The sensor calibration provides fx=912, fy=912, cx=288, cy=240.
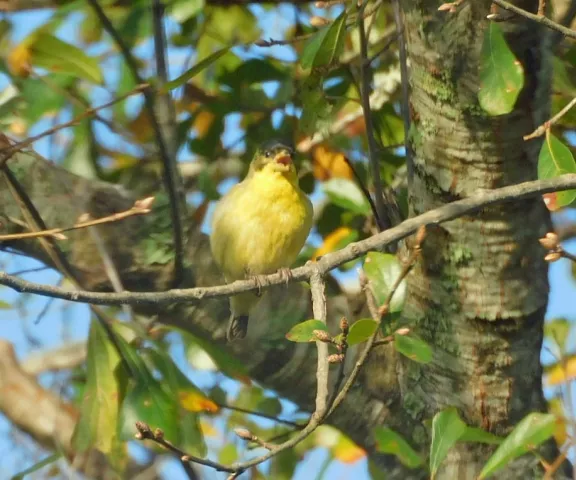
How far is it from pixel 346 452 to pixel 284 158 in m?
1.17

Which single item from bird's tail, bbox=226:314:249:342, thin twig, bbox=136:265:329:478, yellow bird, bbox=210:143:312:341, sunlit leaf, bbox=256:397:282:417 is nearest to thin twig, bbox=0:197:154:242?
thin twig, bbox=136:265:329:478

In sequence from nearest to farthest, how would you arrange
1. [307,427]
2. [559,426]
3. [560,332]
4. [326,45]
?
[307,427]
[326,45]
[560,332]
[559,426]

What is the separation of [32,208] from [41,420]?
2.38m

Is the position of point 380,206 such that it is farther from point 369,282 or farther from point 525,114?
point 369,282

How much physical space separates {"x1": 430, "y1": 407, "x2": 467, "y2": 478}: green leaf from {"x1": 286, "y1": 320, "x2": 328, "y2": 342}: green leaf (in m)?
0.52

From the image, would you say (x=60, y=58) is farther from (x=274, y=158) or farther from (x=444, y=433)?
(x=444, y=433)

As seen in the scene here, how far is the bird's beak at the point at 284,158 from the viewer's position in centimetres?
329

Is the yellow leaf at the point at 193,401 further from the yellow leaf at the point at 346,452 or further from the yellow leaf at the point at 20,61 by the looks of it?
the yellow leaf at the point at 20,61

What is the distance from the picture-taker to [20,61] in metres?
2.79

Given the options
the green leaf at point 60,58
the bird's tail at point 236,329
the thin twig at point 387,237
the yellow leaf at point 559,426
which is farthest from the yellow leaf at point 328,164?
the thin twig at point 387,237

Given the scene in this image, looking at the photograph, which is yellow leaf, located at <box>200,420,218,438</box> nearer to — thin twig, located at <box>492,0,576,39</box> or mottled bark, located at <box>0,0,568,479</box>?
mottled bark, located at <box>0,0,568,479</box>

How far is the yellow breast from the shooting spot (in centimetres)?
328

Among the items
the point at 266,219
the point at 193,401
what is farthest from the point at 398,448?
the point at 266,219

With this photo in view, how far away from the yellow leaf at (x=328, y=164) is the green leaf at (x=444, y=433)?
4.56 feet
